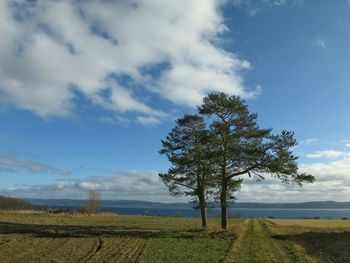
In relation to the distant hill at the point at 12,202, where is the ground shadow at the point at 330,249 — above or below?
below

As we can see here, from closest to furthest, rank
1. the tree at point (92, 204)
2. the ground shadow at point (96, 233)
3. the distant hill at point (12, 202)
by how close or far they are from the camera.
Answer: the ground shadow at point (96, 233), the tree at point (92, 204), the distant hill at point (12, 202)

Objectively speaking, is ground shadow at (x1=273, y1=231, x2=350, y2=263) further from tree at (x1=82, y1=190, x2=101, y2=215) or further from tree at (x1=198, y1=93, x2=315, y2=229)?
tree at (x1=82, y1=190, x2=101, y2=215)

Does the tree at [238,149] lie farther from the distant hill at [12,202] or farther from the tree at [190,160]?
the distant hill at [12,202]

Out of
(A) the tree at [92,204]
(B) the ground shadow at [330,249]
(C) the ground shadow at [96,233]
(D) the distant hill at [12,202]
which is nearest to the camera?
(B) the ground shadow at [330,249]

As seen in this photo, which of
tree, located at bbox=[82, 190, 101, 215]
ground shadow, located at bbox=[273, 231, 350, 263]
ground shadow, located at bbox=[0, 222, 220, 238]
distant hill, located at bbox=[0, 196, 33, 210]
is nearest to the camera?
ground shadow, located at bbox=[273, 231, 350, 263]

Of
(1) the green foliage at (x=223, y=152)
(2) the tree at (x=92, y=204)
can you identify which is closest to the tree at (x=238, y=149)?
(1) the green foliage at (x=223, y=152)

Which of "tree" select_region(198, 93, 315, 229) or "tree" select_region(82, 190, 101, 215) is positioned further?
"tree" select_region(82, 190, 101, 215)

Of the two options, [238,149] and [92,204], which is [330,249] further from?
[92,204]

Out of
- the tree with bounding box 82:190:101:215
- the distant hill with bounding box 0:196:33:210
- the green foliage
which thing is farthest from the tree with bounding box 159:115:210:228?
the distant hill with bounding box 0:196:33:210

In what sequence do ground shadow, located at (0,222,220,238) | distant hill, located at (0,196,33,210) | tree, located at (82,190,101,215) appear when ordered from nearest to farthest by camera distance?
1. ground shadow, located at (0,222,220,238)
2. tree, located at (82,190,101,215)
3. distant hill, located at (0,196,33,210)

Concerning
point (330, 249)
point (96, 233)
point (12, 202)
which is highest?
point (12, 202)

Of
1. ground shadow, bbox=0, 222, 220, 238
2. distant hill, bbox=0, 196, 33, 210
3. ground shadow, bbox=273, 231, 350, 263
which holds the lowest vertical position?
ground shadow, bbox=273, 231, 350, 263

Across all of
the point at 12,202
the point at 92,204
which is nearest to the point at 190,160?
the point at 92,204

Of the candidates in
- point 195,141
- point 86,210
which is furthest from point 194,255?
point 86,210
